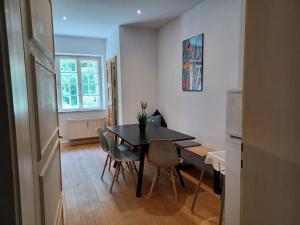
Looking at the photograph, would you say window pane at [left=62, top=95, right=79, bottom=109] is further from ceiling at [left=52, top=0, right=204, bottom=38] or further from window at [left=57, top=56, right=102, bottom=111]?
ceiling at [left=52, top=0, right=204, bottom=38]

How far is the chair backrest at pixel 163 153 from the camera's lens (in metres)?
2.64

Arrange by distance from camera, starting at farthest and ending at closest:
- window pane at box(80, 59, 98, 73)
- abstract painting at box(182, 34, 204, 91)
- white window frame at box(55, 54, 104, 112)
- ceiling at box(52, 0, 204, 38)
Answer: window pane at box(80, 59, 98, 73) < white window frame at box(55, 54, 104, 112) < abstract painting at box(182, 34, 204, 91) < ceiling at box(52, 0, 204, 38)

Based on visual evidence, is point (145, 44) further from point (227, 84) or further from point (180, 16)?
point (227, 84)

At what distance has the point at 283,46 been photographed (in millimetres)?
1053

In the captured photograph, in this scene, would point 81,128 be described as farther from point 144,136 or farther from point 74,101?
point 144,136

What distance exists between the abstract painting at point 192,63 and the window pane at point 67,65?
3.15 meters

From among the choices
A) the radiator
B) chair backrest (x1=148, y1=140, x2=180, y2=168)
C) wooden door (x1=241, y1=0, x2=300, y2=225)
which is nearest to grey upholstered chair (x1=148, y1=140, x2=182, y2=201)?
chair backrest (x1=148, y1=140, x2=180, y2=168)

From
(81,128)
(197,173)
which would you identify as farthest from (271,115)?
(81,128)

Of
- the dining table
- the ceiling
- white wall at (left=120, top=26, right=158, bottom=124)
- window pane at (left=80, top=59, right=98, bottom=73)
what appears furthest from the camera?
window pane at (left=80, top=59, right=98, bottom=73)

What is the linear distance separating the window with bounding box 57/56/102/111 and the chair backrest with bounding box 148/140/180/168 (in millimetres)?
3663

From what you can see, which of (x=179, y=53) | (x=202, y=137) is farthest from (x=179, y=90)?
(x=202, y=137)

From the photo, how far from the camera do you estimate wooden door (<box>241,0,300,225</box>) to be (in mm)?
1022

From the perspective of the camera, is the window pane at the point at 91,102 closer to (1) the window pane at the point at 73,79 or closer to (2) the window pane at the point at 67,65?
(1) the window pane at the point at 73,79

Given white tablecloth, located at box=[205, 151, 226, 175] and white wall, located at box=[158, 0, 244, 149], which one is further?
white wall, located at box=[158, 0, 244, 149]
